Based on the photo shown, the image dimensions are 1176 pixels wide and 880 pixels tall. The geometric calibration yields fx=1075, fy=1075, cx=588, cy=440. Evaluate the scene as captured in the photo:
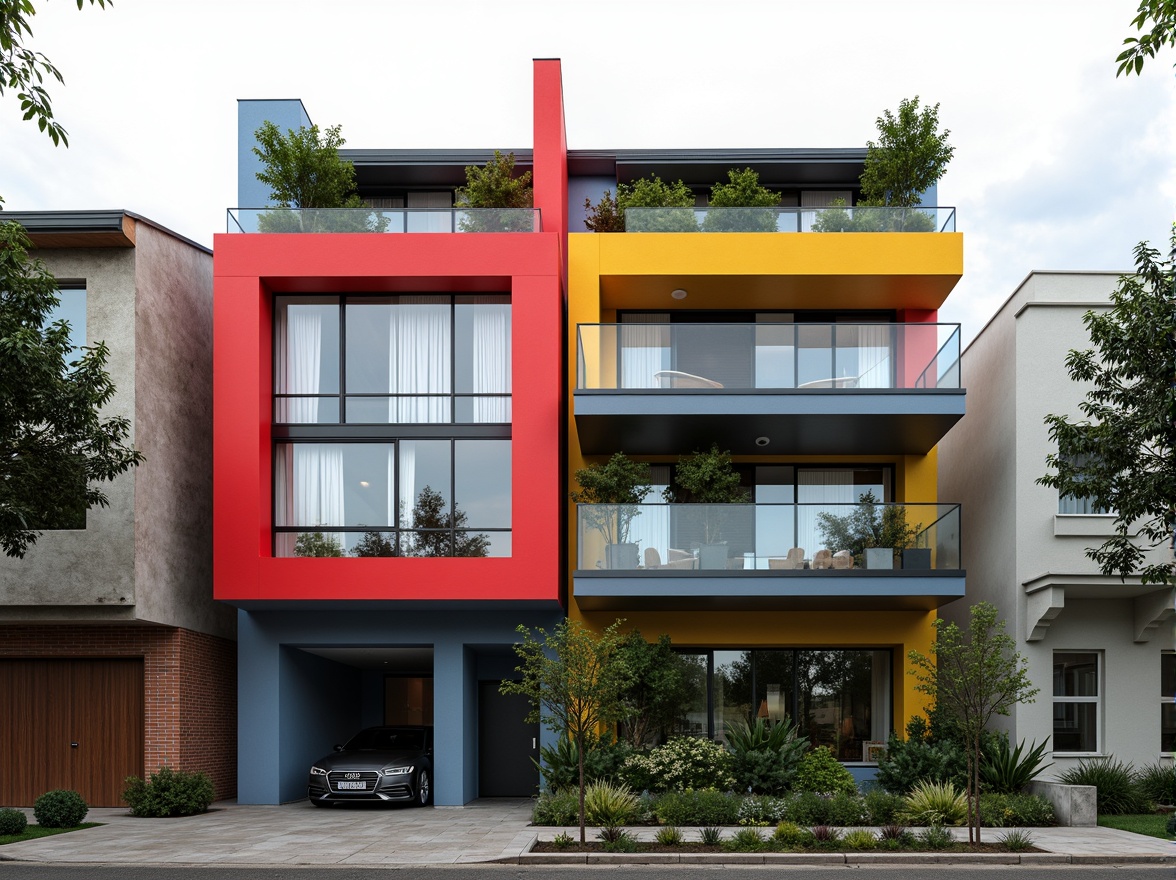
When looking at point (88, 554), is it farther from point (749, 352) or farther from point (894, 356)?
point (894, 356)

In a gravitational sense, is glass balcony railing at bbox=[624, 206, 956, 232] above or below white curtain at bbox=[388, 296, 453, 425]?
above

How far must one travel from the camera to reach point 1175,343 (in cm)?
1295

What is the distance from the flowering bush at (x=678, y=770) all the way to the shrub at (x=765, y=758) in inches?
11.8

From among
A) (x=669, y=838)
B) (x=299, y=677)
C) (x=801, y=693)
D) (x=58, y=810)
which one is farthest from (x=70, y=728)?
(x=801, y=693)

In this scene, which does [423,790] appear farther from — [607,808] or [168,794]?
[607,808]

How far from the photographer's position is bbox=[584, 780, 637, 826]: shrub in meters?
14.6

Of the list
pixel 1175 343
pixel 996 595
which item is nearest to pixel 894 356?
pixel 996 595

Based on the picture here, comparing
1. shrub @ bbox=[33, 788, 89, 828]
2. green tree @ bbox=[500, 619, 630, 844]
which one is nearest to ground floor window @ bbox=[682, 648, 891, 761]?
green tree @ bbox=[500, 619, 630, 844]

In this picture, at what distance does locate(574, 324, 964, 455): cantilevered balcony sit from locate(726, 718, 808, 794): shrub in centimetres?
544

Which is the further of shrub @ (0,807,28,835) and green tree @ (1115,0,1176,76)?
shrub @ (0,807,28,835)

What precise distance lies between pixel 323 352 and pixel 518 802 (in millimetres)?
9133

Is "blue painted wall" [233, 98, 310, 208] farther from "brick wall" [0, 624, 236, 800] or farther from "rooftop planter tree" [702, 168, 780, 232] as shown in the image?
"brick wall" [0, 624, 236, 800]

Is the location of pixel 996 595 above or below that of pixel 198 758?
above

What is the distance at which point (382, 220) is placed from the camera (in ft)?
64.6
